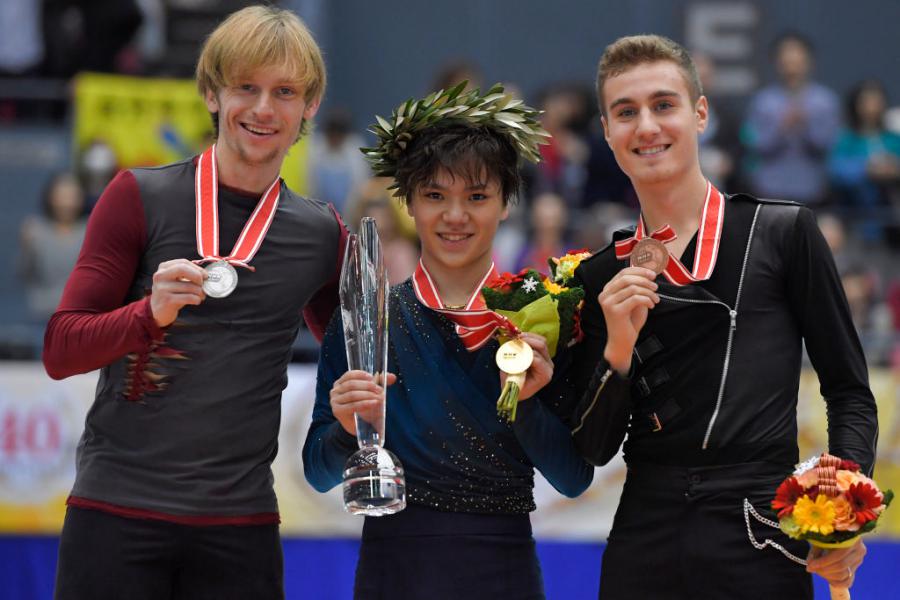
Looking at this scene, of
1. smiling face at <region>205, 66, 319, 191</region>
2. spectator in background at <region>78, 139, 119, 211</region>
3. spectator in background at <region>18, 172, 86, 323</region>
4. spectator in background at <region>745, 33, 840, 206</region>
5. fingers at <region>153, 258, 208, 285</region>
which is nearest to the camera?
fingers at <region>153, 258, 208, 285</region>

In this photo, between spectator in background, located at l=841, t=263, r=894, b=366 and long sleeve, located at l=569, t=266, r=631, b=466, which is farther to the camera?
spectator in background, located at l=841, t=263, r=894, b=366

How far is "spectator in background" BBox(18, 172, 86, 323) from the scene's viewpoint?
8.80 meters

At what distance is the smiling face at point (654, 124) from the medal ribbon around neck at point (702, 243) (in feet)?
0.38

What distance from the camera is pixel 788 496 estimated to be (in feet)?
10.8

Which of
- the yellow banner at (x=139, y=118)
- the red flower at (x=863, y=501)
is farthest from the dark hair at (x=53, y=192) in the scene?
the red flower at (x=863, y=501)

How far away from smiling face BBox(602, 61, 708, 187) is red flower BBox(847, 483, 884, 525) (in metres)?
0.96

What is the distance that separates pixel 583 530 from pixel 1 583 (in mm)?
3097

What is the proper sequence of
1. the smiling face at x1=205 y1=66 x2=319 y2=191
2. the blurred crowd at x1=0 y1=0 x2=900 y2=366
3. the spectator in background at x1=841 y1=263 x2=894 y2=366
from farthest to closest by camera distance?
the blurred crowd at x1=0 y1=0 x2=900 y2=366 → the spectator in background at x1=841 y1=263 x2=894 y2=366 → the smiling face at x1=205 y1=66 x2=319 y2=191

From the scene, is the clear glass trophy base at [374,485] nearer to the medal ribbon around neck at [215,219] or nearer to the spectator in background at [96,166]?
the medal ribbon around neck at [215,219]

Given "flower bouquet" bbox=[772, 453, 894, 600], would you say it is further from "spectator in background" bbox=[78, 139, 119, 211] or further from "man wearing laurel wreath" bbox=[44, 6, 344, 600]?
"spectator in background" bbox=[78, 139, 119, 211]

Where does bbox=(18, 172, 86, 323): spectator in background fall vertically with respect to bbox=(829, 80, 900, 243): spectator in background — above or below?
below

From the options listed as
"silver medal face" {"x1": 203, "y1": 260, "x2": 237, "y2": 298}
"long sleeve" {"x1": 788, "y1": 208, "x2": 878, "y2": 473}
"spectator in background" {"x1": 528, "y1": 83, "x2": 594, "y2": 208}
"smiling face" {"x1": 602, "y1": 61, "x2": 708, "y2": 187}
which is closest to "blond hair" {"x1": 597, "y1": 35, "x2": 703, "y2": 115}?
"smiling face" {"x1": 602, "y1": 61, "x2": 708, "y2": 187}

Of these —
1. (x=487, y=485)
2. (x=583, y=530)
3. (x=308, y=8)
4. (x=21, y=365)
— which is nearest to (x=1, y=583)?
(x=21, y=365)

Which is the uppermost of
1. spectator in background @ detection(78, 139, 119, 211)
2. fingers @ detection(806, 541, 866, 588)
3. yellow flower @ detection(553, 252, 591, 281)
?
spectator in background @ detection(78, 139, 119, 211)
